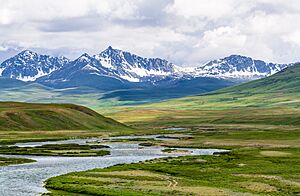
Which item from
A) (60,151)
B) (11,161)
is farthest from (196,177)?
(60,151)

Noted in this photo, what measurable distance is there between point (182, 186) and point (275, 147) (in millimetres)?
81025

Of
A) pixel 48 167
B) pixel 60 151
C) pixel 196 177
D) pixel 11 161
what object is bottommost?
pixel 196 177

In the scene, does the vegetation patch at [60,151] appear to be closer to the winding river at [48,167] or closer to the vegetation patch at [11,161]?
the winding river at [48,167]

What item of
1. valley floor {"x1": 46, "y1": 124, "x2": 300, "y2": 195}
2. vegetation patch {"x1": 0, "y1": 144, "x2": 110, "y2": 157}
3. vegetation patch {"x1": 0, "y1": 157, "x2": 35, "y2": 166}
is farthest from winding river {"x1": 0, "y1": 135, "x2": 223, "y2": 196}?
vegetation patch {"x1": 0, "y1": 144, "x2": 110, "y2": 157}

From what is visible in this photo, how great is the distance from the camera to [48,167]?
362ft

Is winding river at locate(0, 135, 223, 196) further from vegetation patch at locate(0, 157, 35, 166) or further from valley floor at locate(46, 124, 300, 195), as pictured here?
valley floor at locate(46, 124, 300, 195)

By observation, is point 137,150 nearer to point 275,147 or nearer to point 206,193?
point 275,147

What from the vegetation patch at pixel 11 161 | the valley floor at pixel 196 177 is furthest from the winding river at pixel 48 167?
the valley floor at pixel 196 177

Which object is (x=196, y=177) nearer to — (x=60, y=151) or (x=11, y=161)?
(x=11, y=161)

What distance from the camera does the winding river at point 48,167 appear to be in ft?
264

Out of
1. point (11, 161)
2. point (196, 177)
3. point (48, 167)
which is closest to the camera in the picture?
point (196, 177)

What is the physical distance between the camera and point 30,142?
184 metres

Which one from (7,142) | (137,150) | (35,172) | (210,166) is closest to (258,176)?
(210,166)

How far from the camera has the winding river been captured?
80.4 m
